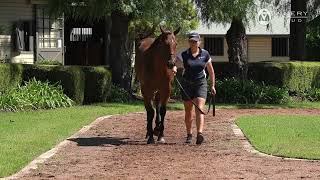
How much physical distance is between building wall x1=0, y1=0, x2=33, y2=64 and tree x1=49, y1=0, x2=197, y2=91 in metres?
6.72

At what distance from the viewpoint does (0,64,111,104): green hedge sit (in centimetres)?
1983

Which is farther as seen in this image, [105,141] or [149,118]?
[149,118]

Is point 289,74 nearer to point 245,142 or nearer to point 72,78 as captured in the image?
point 72,78

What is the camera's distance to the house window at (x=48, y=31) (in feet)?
102

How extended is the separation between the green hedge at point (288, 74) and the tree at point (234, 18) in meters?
0.56

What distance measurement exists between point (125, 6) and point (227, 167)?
1175 cm

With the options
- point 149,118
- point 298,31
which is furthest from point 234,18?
point 149,118

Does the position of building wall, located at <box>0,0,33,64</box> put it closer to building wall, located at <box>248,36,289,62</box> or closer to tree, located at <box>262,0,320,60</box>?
tree, located at <box>262,0,320,60</box>

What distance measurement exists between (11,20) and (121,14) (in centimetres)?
848

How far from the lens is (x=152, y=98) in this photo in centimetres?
1291

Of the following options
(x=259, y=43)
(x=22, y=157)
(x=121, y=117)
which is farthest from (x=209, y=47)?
(x=22, y=157)

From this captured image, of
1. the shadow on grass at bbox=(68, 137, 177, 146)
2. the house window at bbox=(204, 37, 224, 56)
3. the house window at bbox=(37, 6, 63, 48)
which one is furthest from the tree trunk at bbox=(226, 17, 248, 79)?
the house window at bbox=(204, 37, 224, 56)

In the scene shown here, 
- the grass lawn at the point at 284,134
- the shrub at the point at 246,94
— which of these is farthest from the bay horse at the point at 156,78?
the shrub at the point at 246,94

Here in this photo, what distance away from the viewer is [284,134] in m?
13.4
